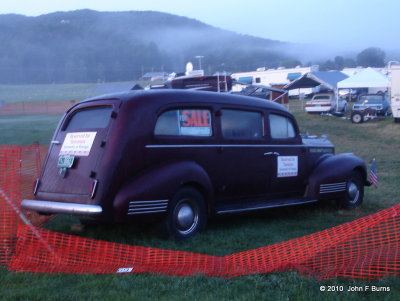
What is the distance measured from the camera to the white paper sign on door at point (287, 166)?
6977 mm

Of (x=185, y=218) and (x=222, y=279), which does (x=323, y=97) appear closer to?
(x=185, y=218)

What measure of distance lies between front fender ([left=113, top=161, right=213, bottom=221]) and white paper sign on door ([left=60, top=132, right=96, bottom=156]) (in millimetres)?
659

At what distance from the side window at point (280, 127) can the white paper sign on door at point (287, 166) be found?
0.33 metres

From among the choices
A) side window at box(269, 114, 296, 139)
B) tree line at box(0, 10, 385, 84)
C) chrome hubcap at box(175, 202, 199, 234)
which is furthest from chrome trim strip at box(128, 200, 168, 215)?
tree line at box(0, 10, 385, 84)

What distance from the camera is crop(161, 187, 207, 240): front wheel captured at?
544 centimetres

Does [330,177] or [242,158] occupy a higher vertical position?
[242,158]

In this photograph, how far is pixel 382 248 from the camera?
4.58 metres

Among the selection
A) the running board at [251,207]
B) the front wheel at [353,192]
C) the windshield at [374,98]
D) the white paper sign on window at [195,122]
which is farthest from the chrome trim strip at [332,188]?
the windshield at [374,98]

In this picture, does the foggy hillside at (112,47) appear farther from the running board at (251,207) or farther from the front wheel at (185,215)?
the front wheel at (185,215)

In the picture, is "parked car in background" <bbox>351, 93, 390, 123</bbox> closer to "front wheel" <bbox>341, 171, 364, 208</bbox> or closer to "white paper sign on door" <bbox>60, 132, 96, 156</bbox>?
"front wheel" <bbox>341, 171, 364, 208</bbox>

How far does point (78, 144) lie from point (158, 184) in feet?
3.47

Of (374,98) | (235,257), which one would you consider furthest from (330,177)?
(374,98)

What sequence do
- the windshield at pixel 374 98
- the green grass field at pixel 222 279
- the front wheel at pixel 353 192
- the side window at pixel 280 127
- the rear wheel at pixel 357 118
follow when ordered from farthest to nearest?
1. the windshield at pixel 374 98
2. the rear wheel at pixel 357 118
3. the front wheel at pixel 353 192
4. the side window at pixel 280 127
5. the green grass field at pixel 222 279

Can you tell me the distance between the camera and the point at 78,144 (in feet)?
18.2
